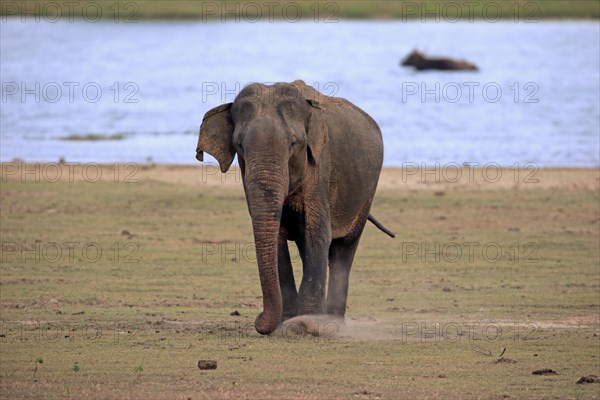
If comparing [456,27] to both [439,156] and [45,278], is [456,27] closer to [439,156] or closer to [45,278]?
[439,156]

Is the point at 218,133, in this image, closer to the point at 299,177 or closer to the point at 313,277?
the point at 299,177

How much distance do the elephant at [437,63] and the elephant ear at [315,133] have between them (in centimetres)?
5345

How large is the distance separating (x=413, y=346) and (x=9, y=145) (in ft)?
70.9

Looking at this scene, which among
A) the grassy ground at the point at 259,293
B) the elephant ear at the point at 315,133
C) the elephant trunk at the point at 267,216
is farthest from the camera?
the elephant ear at the point at 315,133

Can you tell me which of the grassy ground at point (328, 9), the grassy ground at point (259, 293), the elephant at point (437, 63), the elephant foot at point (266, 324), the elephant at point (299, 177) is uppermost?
the elephant at point (299, 177)

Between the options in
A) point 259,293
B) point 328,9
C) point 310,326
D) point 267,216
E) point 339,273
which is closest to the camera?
point 267,216

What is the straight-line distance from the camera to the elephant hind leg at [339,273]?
1446cm

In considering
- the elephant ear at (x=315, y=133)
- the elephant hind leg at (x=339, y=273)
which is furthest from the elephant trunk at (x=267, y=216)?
the elephant hind leg at (x=339, y=273)

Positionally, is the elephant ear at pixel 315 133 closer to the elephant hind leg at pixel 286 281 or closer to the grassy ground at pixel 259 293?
the elephant hind leg at pixel 286 281

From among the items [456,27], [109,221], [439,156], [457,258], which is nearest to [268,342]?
[457,258]

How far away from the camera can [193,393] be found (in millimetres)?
10719

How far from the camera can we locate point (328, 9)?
10688cm

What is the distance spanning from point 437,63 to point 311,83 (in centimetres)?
1470

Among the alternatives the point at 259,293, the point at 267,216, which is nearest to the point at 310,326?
the point at 267,216
